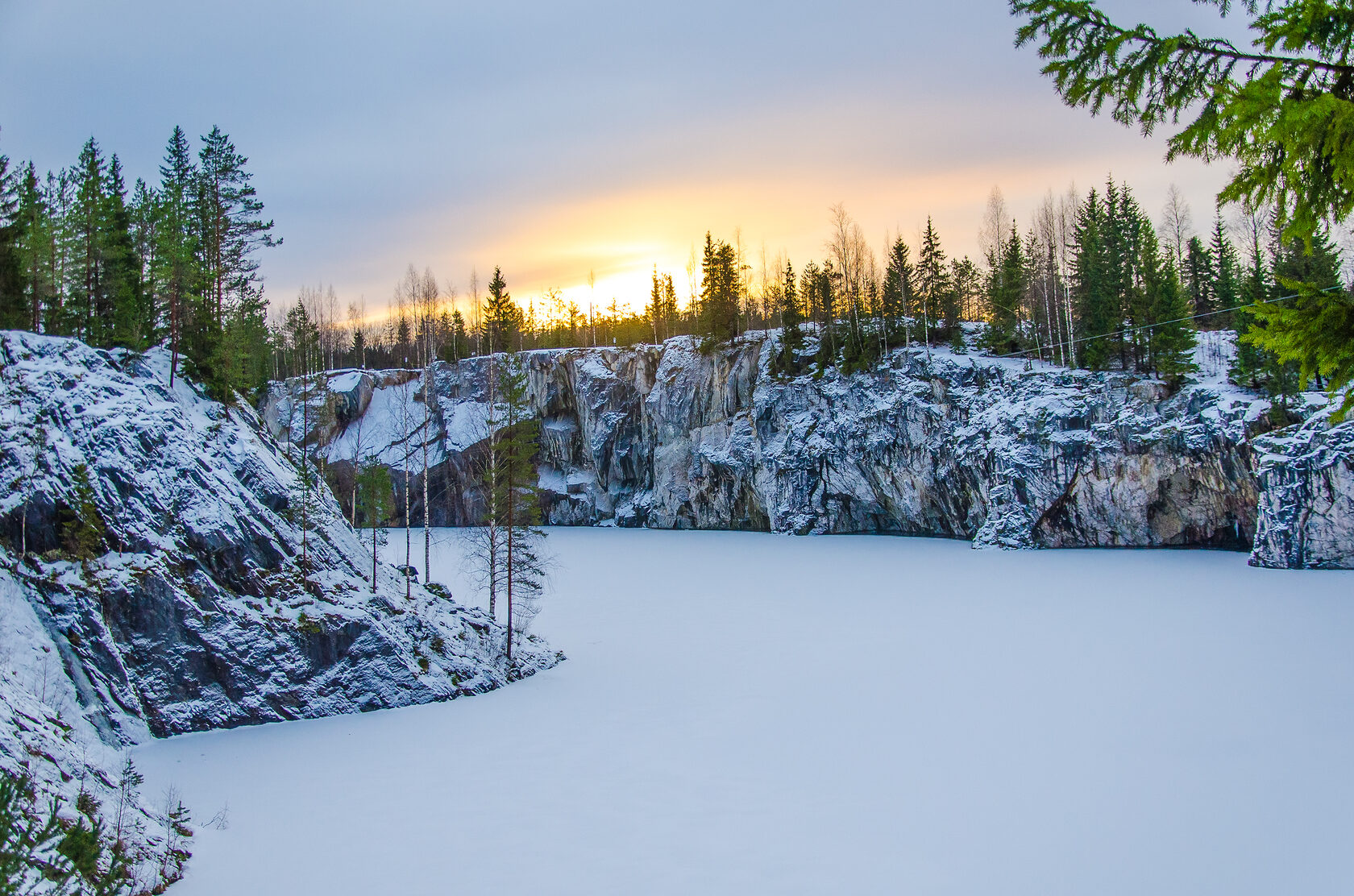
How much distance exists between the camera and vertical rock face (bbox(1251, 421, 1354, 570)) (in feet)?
81.5

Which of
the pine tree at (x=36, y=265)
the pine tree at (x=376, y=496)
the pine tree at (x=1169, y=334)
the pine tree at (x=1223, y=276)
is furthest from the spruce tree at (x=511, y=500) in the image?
the pine tree at (x=1223, y=276)

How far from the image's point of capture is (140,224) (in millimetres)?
31828

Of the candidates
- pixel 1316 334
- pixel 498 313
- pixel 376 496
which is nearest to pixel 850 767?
pixel 1316 334

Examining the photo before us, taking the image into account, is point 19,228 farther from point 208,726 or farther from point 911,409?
point 911,409

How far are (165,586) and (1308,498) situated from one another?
3456cm

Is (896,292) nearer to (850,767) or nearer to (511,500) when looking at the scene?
(511,500)

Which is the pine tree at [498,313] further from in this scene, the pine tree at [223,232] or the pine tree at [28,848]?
the pine tree at [28,848]

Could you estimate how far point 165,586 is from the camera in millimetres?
14617

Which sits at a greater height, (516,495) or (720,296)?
(720,296)

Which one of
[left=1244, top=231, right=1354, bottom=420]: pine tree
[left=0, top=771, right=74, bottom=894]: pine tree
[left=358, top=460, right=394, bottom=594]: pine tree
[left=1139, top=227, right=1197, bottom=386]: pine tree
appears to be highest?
[left=1139, top=227, right=1197, bottom=386]: pine tree

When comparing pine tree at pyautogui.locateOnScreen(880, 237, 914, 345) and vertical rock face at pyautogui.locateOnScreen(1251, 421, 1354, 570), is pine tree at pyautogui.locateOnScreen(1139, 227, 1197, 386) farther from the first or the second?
pine tree at pyautogui.locateOnScreen(880, 237, 914, 345)

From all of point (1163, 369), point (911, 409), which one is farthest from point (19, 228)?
point (1163, 369)

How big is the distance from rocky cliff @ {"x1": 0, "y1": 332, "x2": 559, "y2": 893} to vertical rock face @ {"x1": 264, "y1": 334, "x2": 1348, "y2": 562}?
34.7 feet

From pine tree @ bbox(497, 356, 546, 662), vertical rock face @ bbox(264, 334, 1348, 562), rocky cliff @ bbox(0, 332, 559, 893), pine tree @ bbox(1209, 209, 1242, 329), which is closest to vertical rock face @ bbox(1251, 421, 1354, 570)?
vertical rock face @ bbox(264, 334, 1348, 562)
